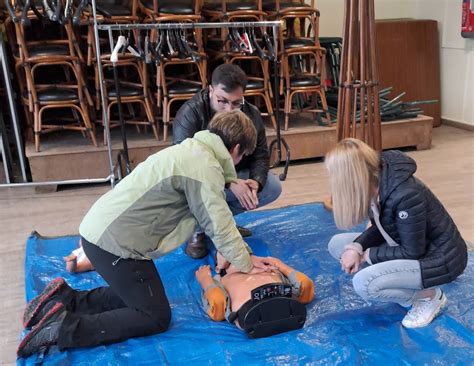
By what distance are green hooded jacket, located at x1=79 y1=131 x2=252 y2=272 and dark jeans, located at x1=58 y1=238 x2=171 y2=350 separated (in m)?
0.06

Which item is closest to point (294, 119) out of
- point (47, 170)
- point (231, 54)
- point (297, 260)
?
point (231, 54)

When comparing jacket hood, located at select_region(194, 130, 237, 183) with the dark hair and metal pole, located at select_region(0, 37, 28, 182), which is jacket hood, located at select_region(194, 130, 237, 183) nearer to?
the dark hair

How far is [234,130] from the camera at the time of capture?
→ 2.06 meters

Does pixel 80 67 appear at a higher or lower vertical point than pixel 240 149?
higher

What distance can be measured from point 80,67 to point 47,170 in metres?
0.84

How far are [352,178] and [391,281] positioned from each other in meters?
0.43

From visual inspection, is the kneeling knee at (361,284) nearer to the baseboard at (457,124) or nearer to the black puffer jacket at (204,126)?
the black puffer jacket at (204,126)

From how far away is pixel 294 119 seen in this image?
16.4 feet

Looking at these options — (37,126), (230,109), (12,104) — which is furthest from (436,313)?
(12,104)

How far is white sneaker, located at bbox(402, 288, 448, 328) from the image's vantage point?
2.09 m

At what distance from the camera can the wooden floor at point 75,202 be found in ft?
8.79

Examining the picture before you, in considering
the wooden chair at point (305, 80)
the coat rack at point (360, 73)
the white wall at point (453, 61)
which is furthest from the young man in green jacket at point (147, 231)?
the white wall at point (453, 61)

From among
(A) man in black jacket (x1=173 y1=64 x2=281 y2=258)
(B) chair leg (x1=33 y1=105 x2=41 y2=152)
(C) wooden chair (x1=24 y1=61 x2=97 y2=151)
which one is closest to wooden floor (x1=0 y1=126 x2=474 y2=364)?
(B) chair leg (x1=33 y1=105 x2=41 y2=152)

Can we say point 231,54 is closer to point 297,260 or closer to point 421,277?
point 297,260
